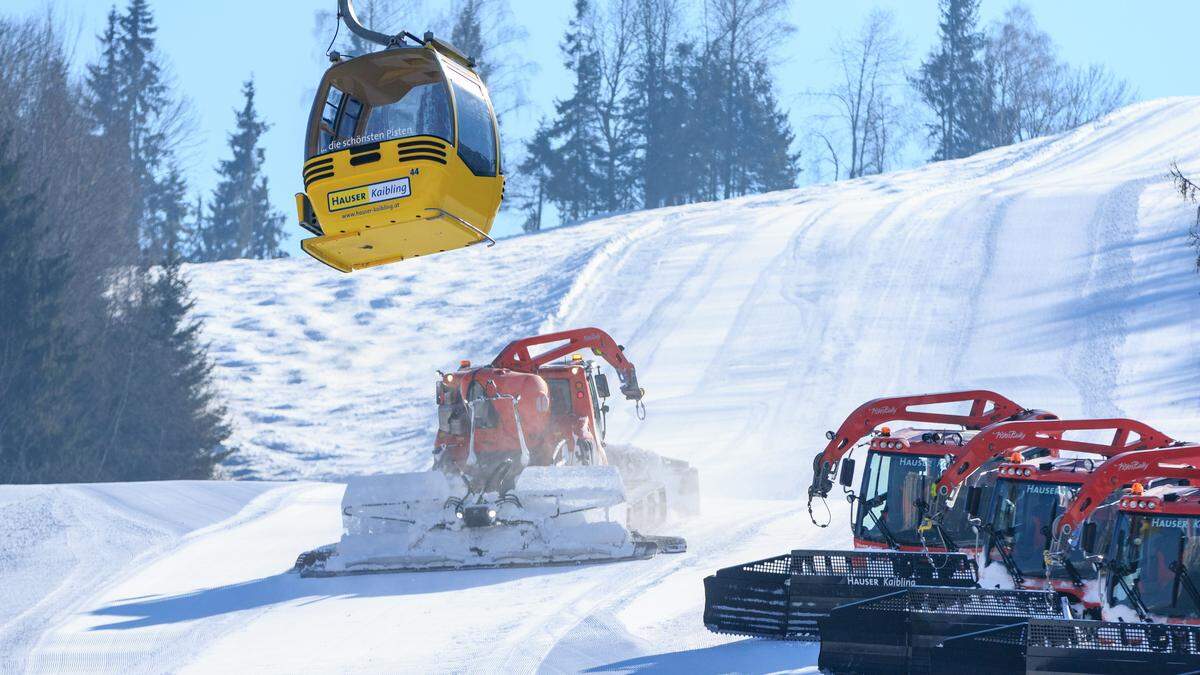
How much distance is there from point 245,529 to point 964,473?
424 inches

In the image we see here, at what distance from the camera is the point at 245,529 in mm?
20547

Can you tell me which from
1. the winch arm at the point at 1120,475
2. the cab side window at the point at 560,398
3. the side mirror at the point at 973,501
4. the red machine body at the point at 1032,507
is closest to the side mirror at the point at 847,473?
the red machine body at the point at 1032,507

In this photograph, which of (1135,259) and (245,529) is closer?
(245,529)

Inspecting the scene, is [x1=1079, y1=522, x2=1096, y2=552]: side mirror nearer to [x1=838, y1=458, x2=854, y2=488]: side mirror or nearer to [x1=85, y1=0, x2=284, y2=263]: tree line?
[x1=838, y1=458, x2=854, y2=488]: side mirror

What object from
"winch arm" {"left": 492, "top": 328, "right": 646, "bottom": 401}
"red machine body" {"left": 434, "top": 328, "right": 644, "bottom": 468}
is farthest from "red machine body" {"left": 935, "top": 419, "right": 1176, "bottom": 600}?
"winch arm" {"left": 492, "top": 328, "right": 646, "bottom": 401}

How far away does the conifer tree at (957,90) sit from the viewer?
7600cm

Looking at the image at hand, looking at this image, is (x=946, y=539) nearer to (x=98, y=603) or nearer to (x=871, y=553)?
(x=871, y=553)

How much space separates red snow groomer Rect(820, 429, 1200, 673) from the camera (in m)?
9.79

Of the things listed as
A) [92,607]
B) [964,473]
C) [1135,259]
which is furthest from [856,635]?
[1135,259]

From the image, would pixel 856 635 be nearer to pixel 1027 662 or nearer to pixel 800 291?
pixel 1027 662

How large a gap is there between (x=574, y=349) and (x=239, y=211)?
53818 mm

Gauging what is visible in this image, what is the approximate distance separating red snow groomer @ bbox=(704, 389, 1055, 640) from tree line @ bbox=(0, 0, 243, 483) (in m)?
22.6

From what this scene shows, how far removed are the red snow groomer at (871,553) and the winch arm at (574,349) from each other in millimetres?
5295

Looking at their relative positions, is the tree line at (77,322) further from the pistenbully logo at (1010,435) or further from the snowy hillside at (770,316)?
the pistenbully logo at (1010,435)
